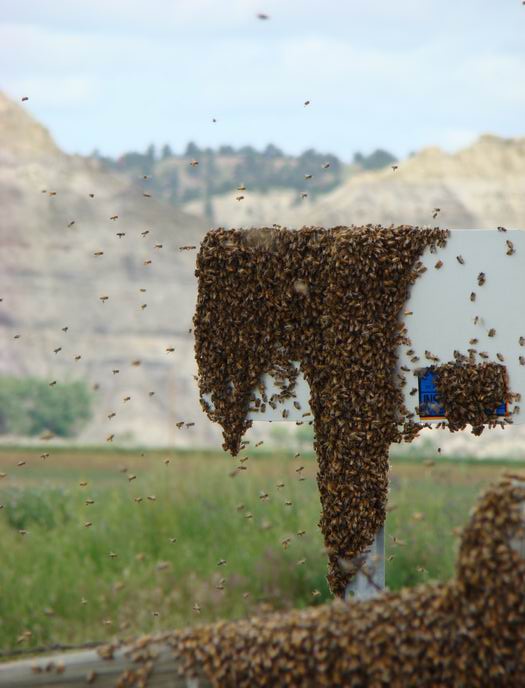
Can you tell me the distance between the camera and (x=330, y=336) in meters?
8.85

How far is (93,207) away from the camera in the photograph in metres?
53.7

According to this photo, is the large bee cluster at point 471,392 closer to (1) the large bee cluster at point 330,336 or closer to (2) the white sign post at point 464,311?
(2) the white sign post at point 464,311

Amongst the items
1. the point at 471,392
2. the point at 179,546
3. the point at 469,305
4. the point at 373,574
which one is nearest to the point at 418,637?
the point at 373,574

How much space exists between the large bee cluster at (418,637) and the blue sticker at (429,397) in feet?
10.7

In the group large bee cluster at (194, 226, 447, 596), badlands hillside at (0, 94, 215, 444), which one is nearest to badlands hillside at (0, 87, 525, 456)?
badlands hillside at (0, 94, 215, 444)

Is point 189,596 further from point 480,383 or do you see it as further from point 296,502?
point 480,383

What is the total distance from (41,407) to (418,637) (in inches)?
1357

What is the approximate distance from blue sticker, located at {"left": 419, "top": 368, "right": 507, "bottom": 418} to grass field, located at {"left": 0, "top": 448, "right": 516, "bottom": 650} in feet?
15.2

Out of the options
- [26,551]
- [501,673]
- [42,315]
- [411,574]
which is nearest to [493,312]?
[501,673]

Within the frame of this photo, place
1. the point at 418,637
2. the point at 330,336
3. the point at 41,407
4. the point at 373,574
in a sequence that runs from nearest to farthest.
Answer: the point at 418,637, the point at 330,336, the point at 373,574, the point at 41,407

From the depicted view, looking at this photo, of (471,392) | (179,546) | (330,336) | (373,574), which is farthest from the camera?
(179,546)

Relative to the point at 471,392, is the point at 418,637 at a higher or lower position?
lower

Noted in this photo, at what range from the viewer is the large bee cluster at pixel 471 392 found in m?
8.96

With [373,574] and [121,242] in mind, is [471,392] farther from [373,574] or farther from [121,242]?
[121,242]
